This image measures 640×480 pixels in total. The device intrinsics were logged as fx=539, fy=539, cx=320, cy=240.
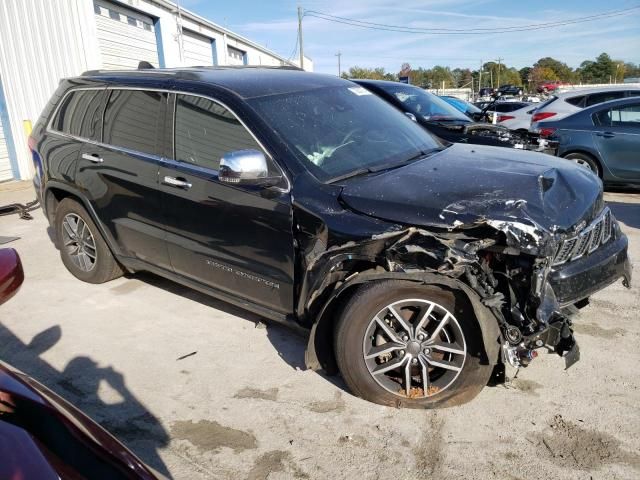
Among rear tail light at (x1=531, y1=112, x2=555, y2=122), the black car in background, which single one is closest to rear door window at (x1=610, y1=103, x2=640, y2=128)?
rear tail light at (x1=531, y1=112, x2=555, y2=122)

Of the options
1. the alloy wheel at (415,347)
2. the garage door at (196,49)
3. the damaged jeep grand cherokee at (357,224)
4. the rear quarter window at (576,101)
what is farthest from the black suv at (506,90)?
the alloy wheel at (415,347)

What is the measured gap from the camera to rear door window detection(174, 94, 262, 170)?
3580 millimetres

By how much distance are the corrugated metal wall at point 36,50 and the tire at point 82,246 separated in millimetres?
7869

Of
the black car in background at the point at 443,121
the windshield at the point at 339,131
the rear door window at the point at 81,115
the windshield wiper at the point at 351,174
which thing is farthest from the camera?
the black car in background at the point at 443,121

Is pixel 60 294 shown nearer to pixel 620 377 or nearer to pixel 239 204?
pixel 239 204

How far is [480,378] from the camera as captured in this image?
9.70ft

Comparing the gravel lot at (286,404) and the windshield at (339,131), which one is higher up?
the windshield at (339,131)

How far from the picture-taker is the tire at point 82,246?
4863mm

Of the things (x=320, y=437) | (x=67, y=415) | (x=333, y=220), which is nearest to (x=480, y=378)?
(x=320, y=437)

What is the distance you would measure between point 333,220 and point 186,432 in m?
1.44

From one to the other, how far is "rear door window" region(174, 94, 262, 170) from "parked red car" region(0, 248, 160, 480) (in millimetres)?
2071

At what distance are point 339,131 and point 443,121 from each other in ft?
14.3

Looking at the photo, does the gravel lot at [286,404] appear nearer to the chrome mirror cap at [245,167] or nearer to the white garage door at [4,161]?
the chrome mirror cap at [245,167]

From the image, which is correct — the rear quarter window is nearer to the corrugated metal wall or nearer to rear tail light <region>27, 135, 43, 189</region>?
rear tail light <region>27, 135, 43, 189</region>
